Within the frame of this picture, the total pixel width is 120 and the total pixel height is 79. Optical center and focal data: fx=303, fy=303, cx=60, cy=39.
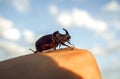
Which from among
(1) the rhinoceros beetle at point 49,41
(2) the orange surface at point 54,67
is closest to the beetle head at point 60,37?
(1) the rhinoceros beetle at point 49,41

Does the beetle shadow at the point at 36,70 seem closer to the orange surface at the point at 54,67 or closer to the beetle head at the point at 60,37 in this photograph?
the orange surface at the point at 54,67

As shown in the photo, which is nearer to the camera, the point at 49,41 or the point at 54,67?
the point at 54,67

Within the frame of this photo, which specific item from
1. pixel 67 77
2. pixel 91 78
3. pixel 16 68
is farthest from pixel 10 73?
pixel 91 78

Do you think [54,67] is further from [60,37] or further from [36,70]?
[60,37]

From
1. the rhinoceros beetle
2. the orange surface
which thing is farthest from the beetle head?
the orange surface

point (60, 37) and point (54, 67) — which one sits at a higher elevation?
point (60, 37)

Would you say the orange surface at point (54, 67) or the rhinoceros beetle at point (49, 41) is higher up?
the rhinoceros beetle at point (49, 41)

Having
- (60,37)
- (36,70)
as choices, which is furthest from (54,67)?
(60,37)

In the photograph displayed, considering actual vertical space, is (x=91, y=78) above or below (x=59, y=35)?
below

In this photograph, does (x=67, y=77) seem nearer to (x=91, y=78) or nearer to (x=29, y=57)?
(x=91, y=78)
